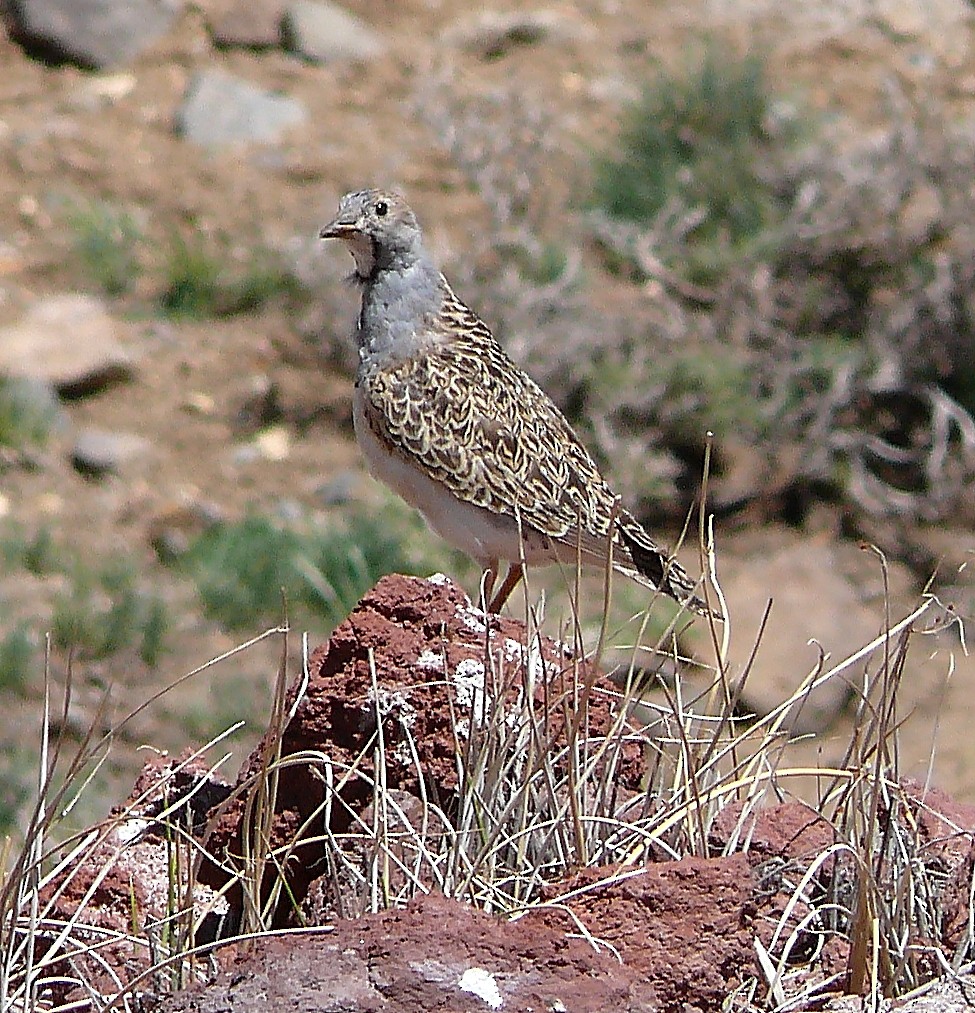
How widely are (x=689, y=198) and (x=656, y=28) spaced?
2284mm

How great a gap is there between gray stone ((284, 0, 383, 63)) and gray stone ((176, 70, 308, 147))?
45 cm

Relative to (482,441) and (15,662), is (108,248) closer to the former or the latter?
(15,662)

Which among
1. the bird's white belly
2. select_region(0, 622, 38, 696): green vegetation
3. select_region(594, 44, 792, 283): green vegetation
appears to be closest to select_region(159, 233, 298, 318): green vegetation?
select_region(594, 44, 792, 283): green vegetation

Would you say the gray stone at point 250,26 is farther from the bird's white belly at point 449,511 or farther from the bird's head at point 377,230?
the bird's white belly at point 449,511

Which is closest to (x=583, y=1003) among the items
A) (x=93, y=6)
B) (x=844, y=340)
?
(x=844, y=340)

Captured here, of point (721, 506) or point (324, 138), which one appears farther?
point (324, 138)

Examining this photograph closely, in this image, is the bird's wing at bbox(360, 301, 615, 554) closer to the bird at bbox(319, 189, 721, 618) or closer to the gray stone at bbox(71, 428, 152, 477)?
the bird at bbox(319, 189, 721, 618)

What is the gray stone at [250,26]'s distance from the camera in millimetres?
11445

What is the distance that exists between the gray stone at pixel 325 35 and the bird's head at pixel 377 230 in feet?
18.0

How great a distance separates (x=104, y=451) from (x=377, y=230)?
127 inches

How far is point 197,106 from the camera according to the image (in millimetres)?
11023

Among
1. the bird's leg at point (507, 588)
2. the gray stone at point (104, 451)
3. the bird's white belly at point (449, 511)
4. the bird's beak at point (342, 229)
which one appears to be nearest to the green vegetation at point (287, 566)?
the gray stone at point (104, 451)

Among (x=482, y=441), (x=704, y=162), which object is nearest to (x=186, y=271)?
(x=704, y=162)

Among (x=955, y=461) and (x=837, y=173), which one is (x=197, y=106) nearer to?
(x=837, y=173)
